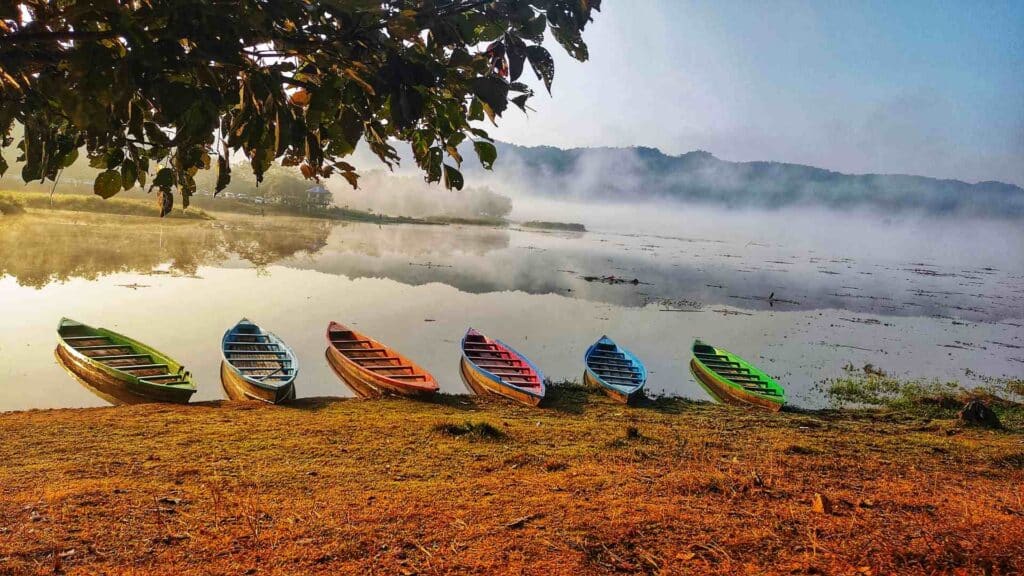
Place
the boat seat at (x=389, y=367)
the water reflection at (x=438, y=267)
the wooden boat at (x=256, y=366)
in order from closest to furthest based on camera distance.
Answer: the wooden boat at (x=256, y=366) → the boat seat at (x=389, y=367) → the water reflection at (x=438, y=267)

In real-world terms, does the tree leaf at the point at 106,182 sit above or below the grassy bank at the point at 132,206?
above

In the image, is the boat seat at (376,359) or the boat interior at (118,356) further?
the boat seat at (376,359)

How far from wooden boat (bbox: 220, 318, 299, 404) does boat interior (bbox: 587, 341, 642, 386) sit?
7.57 metres

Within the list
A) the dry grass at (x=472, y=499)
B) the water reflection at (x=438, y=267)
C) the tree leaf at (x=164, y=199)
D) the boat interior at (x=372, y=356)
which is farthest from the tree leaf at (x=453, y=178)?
the water reflection at (x=438, y=267)

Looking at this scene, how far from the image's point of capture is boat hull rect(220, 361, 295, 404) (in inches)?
440

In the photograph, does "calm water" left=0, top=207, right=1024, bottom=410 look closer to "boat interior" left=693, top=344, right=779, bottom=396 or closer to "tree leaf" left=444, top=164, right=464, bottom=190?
"boat interior" left=693, top=344, right=779, bottom=396

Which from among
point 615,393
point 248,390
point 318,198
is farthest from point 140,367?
point 318,198

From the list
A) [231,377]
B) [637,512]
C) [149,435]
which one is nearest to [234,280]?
[231,377]

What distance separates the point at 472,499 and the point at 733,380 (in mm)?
12328

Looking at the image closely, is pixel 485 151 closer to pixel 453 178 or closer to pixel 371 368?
pixel 453 178

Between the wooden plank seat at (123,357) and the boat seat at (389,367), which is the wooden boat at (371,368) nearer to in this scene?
the boat seat at (389,367)

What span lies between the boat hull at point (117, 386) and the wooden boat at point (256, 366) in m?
1.06

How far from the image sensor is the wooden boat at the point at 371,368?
40.5 feet

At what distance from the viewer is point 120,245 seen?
3134 cm
